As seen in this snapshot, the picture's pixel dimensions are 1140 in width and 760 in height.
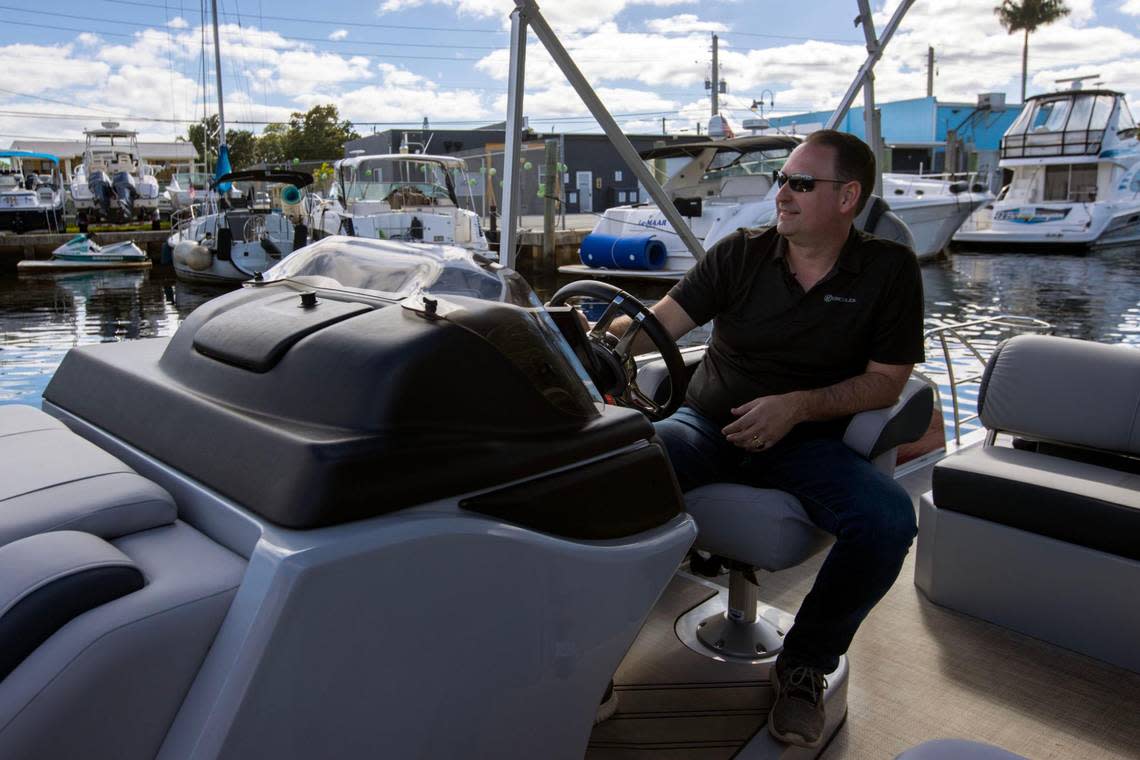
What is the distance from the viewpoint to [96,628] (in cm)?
93

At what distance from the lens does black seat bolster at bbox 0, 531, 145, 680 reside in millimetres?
930

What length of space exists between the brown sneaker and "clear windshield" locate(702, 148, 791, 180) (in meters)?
13.3

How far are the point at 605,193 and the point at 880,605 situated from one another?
3269 cm

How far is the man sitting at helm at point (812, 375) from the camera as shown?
1818 mm

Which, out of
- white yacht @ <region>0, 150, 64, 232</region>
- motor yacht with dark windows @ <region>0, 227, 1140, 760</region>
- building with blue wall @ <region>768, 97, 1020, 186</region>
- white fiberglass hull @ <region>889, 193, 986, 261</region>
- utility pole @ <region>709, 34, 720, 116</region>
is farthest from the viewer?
building with blue wall @ <region>768, 97, 1020, 186</region>

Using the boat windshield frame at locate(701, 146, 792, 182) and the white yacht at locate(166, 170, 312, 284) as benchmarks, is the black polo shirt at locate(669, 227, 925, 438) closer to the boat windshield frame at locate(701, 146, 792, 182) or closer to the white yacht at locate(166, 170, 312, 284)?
the boat windshield frame at locate(701, 146, 792, 182)

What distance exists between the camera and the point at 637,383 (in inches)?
91.4

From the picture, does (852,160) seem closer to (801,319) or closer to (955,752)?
(801,319)

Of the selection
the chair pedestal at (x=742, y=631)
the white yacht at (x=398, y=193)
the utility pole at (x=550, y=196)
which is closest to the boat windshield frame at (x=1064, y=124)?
the utility pole at (x=550, y=196)

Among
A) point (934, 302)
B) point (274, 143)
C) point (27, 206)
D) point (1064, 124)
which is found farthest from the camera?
point (274, 143)

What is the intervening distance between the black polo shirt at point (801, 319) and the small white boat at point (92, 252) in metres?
20.8

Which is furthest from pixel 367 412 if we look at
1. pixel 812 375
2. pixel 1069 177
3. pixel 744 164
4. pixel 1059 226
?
pixel 1069 177

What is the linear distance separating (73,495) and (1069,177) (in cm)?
2527

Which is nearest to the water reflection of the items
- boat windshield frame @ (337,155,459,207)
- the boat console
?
boat windshield frame @ (337,155,459,207)
